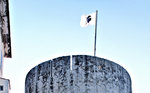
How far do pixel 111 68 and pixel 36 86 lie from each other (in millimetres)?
2421

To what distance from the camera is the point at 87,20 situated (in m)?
13.0

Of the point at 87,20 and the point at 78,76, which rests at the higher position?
the point at 87,20

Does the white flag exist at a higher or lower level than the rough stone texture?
higher

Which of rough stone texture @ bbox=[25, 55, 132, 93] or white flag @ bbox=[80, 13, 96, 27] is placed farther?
white flag @ bbox=[80, 13, 96, 27]

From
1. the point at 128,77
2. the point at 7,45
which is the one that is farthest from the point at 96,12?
the point at 7,45

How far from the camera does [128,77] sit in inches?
418

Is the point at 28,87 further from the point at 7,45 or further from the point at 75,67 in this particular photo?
the point at 7,45

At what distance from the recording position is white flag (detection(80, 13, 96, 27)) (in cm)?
1283

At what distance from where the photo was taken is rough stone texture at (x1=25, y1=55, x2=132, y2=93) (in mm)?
9461

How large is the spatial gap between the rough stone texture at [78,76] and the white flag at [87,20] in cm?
317

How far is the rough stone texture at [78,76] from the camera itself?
31.0 ft

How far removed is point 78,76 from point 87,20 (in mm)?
4009

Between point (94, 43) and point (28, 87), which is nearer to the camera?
point (28, 87)

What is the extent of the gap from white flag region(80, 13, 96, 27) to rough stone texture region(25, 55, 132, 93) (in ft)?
10.4
